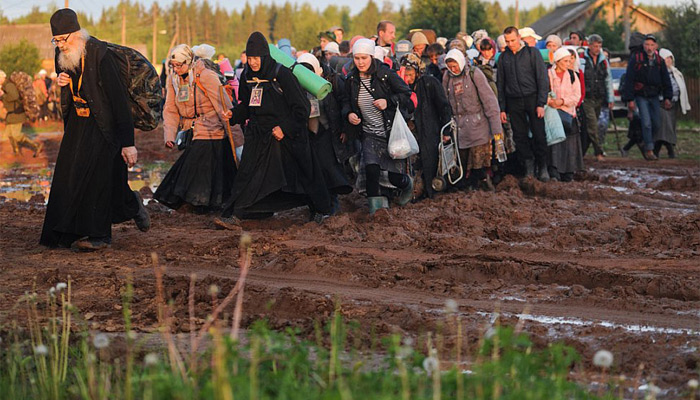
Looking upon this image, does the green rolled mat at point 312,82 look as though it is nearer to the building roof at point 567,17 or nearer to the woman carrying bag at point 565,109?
the woman carrying bag at point 565,109

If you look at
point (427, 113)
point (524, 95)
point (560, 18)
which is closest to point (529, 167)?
point (524, 95)

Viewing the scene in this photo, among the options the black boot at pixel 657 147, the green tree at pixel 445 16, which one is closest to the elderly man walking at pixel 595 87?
the black boot at pixel 657 147

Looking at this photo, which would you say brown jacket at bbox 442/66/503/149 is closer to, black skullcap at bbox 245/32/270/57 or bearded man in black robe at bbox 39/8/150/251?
black skullcap at bbox 245/32/270/57

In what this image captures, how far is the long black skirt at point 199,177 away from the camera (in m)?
12.2

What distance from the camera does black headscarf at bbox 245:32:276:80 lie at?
11.3 meters

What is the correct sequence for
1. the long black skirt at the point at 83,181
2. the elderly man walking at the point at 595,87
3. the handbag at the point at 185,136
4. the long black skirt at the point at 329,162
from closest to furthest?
1. the long black skirt at the point at 83,181
2. the handbag at the point at 185,136
3. the long black skirt at the point at 329,162
4. the elderly man walking at the point at 595,87

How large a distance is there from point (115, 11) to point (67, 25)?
109204 millimetres

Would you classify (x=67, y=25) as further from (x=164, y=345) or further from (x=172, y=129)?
(x=164, y=345)

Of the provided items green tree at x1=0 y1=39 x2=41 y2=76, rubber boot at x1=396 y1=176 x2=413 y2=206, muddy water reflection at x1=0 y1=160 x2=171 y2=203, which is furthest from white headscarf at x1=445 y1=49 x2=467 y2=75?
green tree at x1=0 y1=39 x2=41 y2=76

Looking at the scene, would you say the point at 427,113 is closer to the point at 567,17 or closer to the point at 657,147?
the point at 657,147

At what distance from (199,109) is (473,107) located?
12.1 ft

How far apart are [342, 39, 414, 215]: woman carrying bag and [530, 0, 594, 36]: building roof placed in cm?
5195

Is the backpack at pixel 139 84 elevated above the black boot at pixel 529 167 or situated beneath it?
elevated above

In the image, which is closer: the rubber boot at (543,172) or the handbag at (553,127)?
the handbag at (553,127)
